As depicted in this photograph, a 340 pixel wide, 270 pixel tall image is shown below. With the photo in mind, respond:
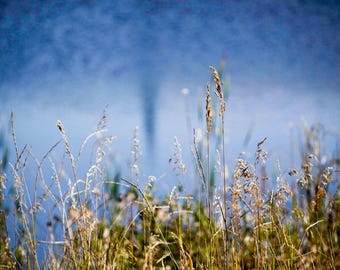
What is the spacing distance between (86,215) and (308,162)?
0.87 meters

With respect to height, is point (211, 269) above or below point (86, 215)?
below

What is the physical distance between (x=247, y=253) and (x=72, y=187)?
116cm

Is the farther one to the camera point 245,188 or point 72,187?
point 72,187

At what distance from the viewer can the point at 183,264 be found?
1.63 m

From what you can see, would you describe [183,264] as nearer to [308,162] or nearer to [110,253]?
[110,253]

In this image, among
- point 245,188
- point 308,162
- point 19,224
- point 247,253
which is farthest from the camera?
point 247,253

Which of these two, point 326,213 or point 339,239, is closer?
point 326,213

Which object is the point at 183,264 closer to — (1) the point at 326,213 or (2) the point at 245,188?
(2) the point at 245,188

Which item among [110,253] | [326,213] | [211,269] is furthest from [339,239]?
[110,253]


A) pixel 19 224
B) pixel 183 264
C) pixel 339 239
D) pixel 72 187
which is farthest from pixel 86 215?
pixel 339 239

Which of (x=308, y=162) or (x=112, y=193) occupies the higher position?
(x=308, y=162)

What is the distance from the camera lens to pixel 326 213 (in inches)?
86.5

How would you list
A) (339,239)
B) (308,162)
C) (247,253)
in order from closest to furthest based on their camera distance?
(308,162), (247,253), (339,239)

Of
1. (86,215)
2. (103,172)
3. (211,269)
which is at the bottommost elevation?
(211,269)
